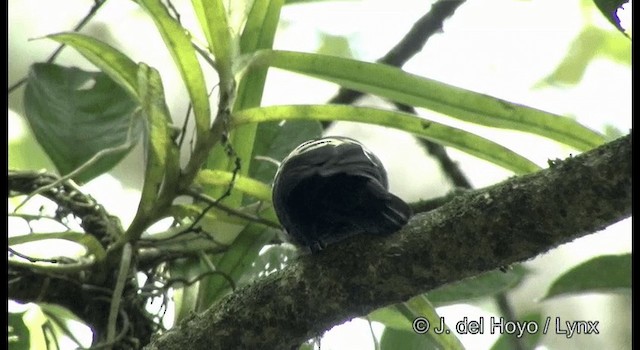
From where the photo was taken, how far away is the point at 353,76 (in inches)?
27.5

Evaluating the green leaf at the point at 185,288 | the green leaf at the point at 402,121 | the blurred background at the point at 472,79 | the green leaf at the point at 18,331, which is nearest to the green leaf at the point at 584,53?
the blurred background at the point at 472,79

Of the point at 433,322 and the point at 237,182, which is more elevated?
the point at 237,182

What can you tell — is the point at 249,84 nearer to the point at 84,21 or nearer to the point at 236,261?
the point at 236,261

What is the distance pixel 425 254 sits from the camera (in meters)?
0.51

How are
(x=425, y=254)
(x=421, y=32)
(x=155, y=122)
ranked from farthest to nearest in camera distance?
(x=421, y=32) < (x=155, y=122) < (x=425, y=254)

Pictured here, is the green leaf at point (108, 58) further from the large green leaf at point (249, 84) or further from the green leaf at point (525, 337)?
the green leaf at point (525, 337)

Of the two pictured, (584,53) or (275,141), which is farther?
(584,53)

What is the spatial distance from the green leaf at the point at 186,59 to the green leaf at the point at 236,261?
0.48ft

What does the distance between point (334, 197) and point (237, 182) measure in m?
0.23

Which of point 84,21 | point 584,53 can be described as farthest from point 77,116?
point 584,53
